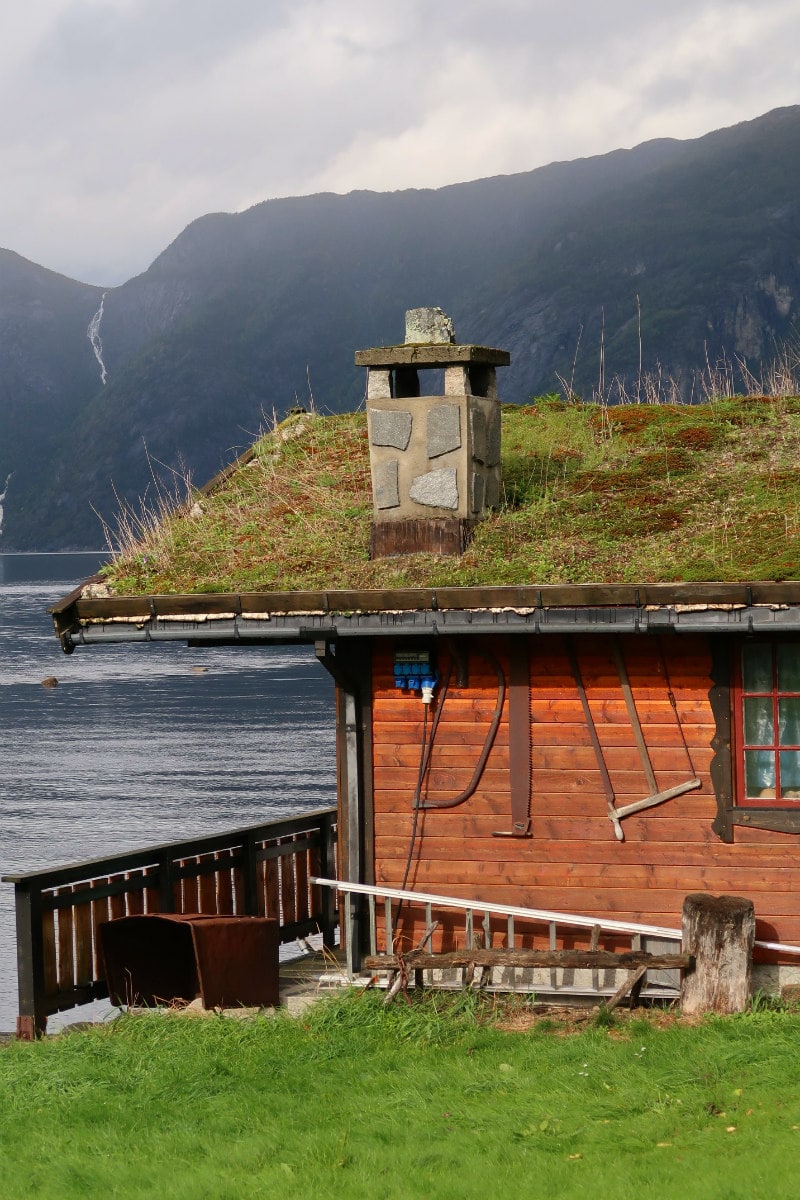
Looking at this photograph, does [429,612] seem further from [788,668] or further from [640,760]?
[788,668]

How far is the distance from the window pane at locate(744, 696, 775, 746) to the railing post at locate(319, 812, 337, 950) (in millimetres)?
4829

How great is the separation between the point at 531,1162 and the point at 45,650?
277 feet

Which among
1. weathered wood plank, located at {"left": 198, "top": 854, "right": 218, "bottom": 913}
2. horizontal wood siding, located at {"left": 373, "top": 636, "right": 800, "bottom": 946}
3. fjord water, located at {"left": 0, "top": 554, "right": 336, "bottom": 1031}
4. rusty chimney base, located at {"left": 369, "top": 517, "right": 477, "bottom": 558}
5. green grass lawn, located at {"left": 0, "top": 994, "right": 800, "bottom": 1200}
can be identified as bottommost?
fjord water, located at {"left": 0, "top": 554, "right": 336, "bottom": 1031}

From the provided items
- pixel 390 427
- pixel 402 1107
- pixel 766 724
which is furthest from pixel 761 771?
pixel 390 427

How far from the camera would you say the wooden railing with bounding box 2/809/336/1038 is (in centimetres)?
1119

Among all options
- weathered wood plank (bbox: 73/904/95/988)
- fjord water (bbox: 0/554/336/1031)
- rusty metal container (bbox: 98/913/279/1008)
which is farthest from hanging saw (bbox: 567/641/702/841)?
fjord water (bbox: 0/554/336/1031)

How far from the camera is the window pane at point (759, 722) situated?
1128cm

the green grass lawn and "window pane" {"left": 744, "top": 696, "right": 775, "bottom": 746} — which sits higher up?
"window pane" {"left": 744, "top": 696, "right": 775, "bottom": 746}

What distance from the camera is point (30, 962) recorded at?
11.1 meters

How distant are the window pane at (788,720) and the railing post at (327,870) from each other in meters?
5.02

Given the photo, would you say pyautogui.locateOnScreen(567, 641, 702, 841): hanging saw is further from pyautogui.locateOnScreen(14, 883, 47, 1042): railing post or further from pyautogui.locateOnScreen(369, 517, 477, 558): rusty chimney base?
pyautogui.locateOnScreen(14, 883, 47, 1042): railing post

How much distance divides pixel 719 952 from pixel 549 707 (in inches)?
92.1

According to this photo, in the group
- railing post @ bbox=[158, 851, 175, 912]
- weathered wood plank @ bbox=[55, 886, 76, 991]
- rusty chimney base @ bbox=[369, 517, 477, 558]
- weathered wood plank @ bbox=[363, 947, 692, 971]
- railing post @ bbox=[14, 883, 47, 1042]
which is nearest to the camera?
weathered wood plank @ bbox=[363, 947, 692, 971]

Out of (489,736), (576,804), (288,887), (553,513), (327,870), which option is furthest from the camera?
(327,870)
